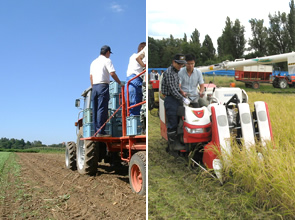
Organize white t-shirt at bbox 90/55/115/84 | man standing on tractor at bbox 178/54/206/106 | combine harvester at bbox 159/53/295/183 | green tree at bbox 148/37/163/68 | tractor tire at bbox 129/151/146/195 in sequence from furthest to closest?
1. white t-shirt at bbox 90/55/115/84
2. tractor tire at bbox 129/151/146/195
3. man standing on tractor at bbox 178/54/206/106
4. green tree at bbox 148/37/163/68
5. combine harvester at bbox 159/53/295/183

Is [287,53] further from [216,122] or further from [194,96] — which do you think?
[216,122]

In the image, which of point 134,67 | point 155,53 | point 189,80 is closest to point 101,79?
point 134,67

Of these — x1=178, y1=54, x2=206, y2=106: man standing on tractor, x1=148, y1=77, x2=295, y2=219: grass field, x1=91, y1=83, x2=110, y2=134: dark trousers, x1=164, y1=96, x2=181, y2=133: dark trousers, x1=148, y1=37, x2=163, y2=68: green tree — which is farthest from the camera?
x1=91, y1=83, x2=110, y2=134: dark trousers

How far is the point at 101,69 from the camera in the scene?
4.96 m

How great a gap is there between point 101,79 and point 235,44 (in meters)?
1.98

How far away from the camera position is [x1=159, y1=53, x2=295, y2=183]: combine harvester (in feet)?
10.8

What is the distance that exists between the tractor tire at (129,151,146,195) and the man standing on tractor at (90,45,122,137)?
3.05 ft

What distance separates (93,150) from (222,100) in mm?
2884

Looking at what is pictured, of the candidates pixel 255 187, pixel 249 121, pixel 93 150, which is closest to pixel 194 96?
pixel 249 121

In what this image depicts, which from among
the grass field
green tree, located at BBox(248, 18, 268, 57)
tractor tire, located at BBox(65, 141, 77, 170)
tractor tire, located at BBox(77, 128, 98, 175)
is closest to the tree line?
green tree, located at BBox(248, 18, 268, 57)

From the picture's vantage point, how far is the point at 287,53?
4.35 metres

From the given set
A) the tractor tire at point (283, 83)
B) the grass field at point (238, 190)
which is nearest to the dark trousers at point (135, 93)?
the grass field at point (238, 190)

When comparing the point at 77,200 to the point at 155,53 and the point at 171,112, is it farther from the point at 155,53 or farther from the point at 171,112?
the point at 155,53

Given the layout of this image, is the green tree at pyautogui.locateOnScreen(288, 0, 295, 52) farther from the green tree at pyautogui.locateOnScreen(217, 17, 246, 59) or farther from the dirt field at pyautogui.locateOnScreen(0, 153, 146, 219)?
the dirt field at pyautogui.locateOnScreen(0, 153, 146, 219)
